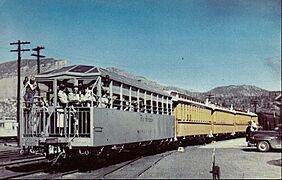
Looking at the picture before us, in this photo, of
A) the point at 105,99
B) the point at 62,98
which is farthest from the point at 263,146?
the point at 62,98

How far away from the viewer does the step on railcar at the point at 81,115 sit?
13.1m

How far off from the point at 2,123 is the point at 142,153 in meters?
31.9

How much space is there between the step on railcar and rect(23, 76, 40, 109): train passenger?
0.55ft

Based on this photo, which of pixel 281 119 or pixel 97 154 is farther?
pixel 97 154

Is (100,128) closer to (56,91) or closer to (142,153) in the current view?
(56,91)

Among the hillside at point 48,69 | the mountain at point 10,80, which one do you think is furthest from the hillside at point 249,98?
the mountain at point 10,80

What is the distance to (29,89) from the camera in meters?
14.5

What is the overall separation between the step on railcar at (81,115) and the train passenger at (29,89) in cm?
17

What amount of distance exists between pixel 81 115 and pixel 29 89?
95.8 inches

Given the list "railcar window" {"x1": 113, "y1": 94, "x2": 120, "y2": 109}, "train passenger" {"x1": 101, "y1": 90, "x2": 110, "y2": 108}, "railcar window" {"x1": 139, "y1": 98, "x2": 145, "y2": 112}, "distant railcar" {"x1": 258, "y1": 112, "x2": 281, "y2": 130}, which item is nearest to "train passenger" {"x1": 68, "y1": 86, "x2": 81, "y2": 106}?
"train passenger" {"x1": 101, "y1": 90, "x2": 110, "y2": 108}

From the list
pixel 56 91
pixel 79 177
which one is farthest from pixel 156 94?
pixel 79 177

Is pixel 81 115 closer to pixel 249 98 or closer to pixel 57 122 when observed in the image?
pixel 57 122

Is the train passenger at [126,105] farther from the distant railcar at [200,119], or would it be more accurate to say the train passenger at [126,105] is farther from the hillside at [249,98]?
the distant railcar at [200,119]

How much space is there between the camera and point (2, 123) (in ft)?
159
